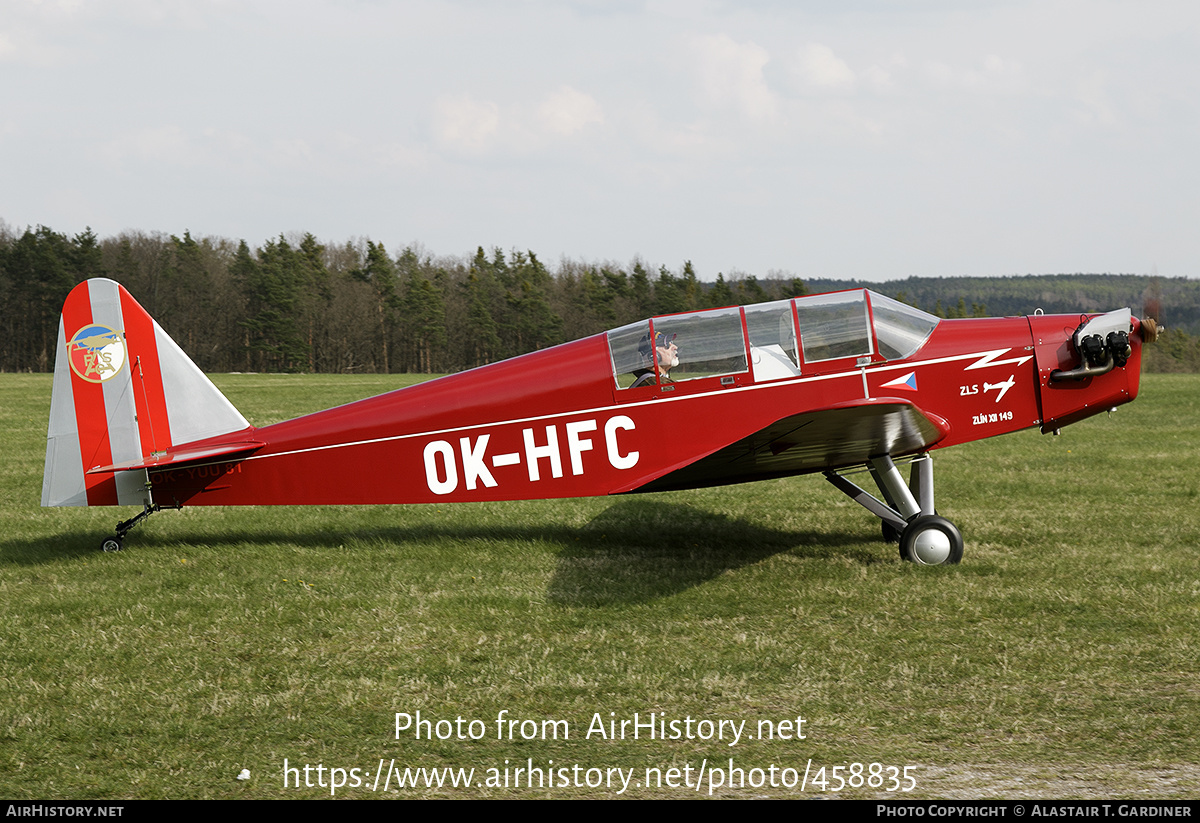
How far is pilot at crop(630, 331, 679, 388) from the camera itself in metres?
7.29

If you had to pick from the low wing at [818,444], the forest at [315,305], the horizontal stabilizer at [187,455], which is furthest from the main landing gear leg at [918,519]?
the forest at [315,305]

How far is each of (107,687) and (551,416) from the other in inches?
144

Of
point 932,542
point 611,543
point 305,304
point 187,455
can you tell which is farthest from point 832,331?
point 305,304

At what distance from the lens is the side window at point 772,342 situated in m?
7.22

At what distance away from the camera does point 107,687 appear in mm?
4875

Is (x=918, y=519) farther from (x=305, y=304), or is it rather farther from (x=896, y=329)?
(x=305, y=304)

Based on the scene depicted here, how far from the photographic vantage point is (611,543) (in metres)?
8.34

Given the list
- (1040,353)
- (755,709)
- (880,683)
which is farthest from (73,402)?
(1040,353)

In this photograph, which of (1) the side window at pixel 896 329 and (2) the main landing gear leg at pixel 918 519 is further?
(1) the side window at pixel 896 329

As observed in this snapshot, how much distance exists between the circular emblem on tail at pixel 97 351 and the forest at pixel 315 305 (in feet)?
197

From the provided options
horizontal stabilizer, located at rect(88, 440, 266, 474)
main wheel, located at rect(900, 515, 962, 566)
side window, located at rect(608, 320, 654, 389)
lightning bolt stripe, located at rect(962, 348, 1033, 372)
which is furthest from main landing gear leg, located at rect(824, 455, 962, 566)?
horizontal stabilizer, located at rect(88, 440, 266, 474)

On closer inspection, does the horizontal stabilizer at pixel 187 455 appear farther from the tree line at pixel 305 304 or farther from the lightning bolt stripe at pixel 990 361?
the tree line at pixel 305 304

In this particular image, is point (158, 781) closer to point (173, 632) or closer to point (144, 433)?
point (173, 632)

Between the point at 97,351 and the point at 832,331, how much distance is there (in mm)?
6087
